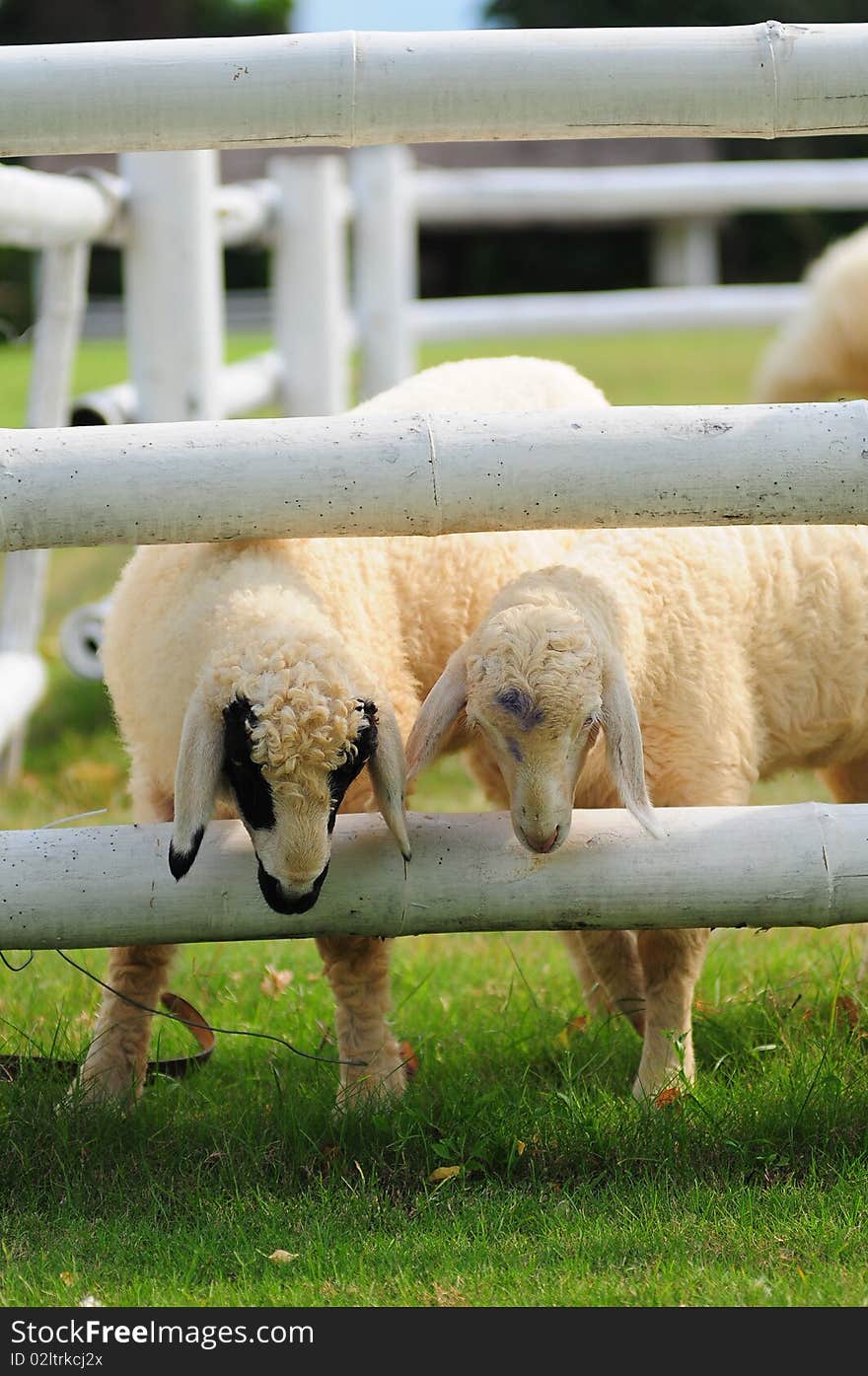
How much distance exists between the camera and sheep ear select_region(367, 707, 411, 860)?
2.95 metres

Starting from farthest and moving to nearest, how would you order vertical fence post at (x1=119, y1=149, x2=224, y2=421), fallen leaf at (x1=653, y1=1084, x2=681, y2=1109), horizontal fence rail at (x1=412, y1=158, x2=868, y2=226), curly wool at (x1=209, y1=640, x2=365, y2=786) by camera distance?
horizontal fence rail at (x1=412, y1=158, x2=868, y2=226) < vertical fence post at (x1=119, y1=149, x2=224, y2=421) < fallen leaf at (x1=653, y1=1084, x2=681, y2=1109) < curly wool at (x1=209, y1=640, x2=365, y2=786)

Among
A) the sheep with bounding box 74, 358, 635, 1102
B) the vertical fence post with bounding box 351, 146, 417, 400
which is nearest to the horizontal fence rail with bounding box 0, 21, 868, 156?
the sheep with bounding box 74, 358, 635, 1102

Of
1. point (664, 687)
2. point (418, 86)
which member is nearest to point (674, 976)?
point (664, 687)

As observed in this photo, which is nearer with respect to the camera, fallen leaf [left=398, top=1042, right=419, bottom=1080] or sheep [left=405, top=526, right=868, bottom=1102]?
sheep [left=405, top=526, right=868, bottom=1102]

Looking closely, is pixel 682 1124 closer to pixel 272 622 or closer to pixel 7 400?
pixel 272 622

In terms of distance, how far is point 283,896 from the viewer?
2.85 metres

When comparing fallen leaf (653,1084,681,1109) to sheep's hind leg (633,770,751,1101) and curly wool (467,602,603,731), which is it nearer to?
sheep's hind leg (633,770,751,1101)

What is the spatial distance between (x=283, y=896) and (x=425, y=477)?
0.77 metres

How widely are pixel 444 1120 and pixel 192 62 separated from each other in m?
2.07

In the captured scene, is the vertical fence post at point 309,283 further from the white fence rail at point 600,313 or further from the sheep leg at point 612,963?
the sheep leg at point 612,963

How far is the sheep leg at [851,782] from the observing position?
13.8 ft

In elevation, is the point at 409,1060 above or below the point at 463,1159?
above

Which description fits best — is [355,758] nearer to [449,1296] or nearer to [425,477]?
[425,477]

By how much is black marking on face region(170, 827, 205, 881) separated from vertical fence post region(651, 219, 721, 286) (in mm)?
13150
